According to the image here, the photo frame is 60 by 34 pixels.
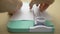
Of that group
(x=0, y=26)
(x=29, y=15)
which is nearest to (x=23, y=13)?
(x=29, y=15)

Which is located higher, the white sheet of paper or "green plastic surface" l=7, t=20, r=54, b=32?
the white sheet of paper

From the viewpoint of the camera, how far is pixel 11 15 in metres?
0.64

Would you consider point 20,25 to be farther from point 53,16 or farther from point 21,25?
point 53,16

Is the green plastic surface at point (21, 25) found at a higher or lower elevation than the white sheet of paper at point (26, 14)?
lower

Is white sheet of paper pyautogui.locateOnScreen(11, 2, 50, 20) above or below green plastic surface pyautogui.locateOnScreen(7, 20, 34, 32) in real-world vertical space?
above

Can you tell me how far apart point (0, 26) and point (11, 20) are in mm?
55

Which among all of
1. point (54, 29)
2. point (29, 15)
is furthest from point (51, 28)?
point (29, 15)

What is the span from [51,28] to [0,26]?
8.2 inches

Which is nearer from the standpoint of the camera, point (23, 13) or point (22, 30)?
point (22, 30)

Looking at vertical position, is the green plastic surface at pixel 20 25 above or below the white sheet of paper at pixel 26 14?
below

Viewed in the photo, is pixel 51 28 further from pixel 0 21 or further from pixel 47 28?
pixel 0 21

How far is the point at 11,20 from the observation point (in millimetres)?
594

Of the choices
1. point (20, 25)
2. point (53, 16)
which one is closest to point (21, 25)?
point (20, 25)

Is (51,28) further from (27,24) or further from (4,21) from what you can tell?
(4,21)
